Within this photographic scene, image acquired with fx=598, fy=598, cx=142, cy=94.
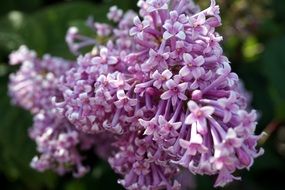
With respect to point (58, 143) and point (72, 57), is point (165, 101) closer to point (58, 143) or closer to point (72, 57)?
point (58, 143)

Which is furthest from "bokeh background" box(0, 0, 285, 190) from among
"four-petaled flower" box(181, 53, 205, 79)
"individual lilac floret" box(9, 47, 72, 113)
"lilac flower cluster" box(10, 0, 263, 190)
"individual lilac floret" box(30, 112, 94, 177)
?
"four-petaled flower" box(181, 53, 205, 79)

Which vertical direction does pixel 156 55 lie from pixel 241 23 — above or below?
above

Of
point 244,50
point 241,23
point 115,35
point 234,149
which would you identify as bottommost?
point 244,50

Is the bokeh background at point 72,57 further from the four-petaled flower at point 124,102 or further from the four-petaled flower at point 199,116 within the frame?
the four-petaled flower at point 199,116

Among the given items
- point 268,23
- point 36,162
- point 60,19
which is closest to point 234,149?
point 36,162

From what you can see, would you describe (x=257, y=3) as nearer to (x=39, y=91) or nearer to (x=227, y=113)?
(x=39, y=91)

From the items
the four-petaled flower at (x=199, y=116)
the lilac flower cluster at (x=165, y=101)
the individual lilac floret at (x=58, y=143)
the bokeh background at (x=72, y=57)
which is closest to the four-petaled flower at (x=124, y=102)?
the lilac flower cluster at (x=165, y=101)
